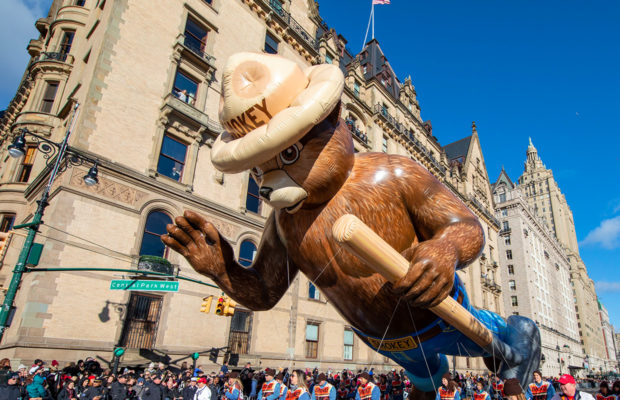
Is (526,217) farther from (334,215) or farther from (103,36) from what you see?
(334,215)

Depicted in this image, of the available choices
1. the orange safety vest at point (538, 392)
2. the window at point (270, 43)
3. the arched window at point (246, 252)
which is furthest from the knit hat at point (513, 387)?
the window at point (270, 43)

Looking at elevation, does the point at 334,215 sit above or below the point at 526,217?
below

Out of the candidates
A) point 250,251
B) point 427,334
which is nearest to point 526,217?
point 250,251

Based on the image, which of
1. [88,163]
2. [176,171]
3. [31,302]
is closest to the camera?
[31,302]

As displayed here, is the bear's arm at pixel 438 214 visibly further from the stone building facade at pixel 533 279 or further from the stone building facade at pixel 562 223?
the stone building facade at pixel 562 223

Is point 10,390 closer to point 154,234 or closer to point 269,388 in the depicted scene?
point 269,388

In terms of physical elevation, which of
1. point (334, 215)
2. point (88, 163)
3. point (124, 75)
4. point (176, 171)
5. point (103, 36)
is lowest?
point (334, 215)

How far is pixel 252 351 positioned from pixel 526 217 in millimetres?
53040

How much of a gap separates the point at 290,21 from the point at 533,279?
47.8m

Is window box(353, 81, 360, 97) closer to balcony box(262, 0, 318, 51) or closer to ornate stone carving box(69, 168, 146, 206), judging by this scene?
balcony box(262, 0, 318, 51)

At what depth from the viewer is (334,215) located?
201 cm

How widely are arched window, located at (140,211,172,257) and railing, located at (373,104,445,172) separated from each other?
17178mm

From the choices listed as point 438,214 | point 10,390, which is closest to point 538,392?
point 438,214

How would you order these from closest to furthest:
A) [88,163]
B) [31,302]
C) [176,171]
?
[31,302], [88,163], [176,171]
